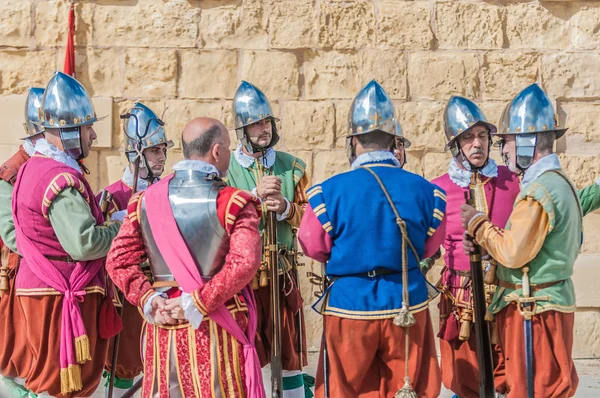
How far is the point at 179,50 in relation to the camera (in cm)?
720

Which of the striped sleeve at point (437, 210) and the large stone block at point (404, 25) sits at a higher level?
the large stone block at point (404, 25)

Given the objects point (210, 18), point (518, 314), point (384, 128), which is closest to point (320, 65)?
point (210, 18)

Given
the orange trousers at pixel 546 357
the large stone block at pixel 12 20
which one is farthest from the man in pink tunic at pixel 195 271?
the large stone block at pixel 12 20

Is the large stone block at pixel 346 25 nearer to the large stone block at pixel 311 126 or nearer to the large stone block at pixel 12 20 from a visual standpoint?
the large stone block at pixel 311 126

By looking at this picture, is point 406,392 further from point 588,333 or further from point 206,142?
point 588,333

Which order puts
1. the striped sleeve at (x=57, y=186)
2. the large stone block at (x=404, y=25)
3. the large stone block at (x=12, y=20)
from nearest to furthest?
the striped sleeve at (x=57, y=186) → the large stone block at (x=12, y=20) → the large stone block at (x=404, y=25)

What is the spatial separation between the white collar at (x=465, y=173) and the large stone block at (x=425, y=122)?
1.61 m

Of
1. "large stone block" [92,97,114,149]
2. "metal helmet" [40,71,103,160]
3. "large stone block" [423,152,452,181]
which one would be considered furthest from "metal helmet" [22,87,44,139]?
"large stone block" [423,152,452,181]

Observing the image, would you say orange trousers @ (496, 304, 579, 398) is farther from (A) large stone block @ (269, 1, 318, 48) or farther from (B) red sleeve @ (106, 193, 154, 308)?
(A) large stone block @ (269, 1, 318, 48)

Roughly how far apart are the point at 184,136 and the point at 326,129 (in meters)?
3.19

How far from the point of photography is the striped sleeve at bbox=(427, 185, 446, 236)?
4.34 m

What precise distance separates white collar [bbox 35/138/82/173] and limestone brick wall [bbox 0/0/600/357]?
2.12 m

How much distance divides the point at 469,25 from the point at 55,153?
3801 mm

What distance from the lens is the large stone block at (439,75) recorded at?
7234mm
